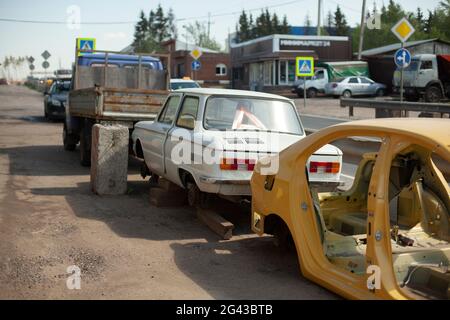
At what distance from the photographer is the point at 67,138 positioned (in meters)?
14.2

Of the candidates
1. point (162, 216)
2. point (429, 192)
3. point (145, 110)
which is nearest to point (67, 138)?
point (145, 110)

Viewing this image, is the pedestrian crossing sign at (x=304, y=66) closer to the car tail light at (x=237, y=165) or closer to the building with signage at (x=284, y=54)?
the building with signage at (x=284, y=54)

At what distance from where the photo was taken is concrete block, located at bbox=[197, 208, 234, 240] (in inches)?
254

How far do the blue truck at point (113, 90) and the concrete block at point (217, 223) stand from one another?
4.33 metres

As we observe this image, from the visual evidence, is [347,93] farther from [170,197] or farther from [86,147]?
[170,197]

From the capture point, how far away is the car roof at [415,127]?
3965 mm

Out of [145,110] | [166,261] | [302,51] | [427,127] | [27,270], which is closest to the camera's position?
[427,127]

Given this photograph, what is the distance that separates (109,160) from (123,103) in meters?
2.54

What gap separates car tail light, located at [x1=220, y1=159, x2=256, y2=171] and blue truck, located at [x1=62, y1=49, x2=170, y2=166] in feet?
16.0

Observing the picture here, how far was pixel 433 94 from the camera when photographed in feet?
105

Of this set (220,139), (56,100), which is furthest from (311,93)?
(220,139)

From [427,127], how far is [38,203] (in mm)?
5654

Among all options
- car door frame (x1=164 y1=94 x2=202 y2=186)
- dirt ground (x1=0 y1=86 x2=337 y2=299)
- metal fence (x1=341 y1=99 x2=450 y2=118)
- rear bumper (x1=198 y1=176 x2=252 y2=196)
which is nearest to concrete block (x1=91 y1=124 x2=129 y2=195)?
dirt ground (x1=0 y1=86 x2=337 y2=299)
